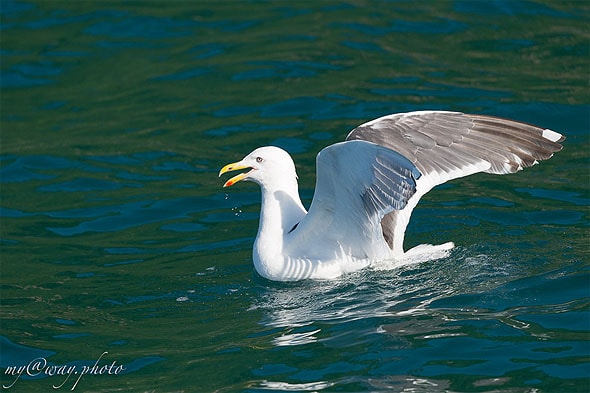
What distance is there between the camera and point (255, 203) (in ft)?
35.5

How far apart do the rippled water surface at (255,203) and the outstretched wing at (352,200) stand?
0.29m

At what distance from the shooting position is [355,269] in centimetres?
843

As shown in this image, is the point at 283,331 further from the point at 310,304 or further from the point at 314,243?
the point at 314,243

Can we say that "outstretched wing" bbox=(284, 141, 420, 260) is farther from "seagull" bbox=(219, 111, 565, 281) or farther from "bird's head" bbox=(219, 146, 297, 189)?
"bird's head" bbox=(219, 146, 297, 189)

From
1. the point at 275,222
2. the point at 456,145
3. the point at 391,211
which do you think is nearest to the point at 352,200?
the point at 391,211

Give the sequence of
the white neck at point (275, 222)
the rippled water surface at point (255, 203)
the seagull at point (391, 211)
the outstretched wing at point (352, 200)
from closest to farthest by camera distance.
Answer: the rippled water surface at point (255, 203) < the outstretched wing at point (352, 200) < the seagull at point (391, 211) < the white neck at point (275, 222)

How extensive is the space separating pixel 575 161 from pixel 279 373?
5304 millimetres

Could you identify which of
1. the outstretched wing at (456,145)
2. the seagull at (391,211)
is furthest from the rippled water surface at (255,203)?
the outstretched wing at (456,145)

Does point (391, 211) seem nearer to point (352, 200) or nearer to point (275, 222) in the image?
point (352, 200)

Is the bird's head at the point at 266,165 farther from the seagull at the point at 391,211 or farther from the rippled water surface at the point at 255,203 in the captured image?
the rippled water surface at the point at 255,203

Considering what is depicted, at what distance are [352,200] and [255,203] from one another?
3.03 m

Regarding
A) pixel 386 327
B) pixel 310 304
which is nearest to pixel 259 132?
pixel 310 304

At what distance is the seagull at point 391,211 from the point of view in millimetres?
8266

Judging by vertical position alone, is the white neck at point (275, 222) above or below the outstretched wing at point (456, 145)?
below
